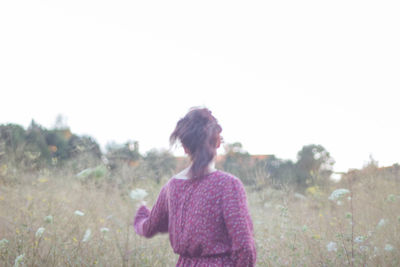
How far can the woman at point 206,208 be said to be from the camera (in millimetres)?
1553

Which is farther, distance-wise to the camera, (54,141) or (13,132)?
(54,141)

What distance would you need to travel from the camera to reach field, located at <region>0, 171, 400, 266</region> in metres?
2.65

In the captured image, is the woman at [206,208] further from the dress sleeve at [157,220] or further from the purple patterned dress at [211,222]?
the dress sleeve at [157,220]

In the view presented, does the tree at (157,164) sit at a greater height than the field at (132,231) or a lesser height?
greater

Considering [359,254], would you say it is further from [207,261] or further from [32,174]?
[32,174]

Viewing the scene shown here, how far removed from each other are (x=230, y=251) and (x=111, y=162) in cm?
499

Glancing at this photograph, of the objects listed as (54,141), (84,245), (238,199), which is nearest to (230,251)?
(238,199)

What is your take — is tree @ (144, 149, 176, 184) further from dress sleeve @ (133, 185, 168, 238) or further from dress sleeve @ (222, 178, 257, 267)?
dress sleeve @ (222, 178, 257, 267)

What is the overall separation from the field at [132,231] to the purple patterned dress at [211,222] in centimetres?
56

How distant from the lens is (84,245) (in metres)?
3.03

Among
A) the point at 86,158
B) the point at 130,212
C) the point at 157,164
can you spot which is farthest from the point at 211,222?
the point at 157,164

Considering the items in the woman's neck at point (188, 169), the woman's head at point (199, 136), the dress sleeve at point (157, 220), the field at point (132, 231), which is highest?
the woman's head at point (199, 136)

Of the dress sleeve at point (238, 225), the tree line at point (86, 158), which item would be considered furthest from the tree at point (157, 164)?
the dress sleeve at point (238, 225)

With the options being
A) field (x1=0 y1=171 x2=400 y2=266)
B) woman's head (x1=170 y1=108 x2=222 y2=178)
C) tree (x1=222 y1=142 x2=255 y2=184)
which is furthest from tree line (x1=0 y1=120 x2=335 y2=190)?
woman's head (x1=170 y1=108 x2=222 y2=178)
